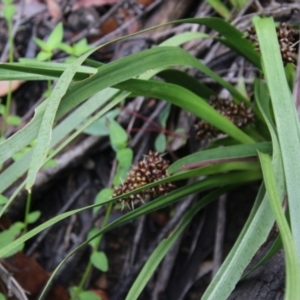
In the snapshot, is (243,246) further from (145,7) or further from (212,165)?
(145,7)

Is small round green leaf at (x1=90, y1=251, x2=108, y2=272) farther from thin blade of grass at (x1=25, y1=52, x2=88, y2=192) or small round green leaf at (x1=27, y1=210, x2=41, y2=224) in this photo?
thin blade of grass at (x1=25, y1=52, x2=88, y2=192)

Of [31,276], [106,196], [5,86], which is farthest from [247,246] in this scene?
[5,86]

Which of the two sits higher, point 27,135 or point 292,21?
point 27,135

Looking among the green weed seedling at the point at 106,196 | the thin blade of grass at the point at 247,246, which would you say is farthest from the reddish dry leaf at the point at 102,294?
the thin blade of grass at the point at 247,246

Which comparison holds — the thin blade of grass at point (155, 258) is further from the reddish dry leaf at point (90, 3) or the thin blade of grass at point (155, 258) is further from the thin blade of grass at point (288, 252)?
the reddish dry leaf at point (90, 3)

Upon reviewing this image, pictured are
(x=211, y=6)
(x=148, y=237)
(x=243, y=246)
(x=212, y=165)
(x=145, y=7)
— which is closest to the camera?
(x=243, y=246)

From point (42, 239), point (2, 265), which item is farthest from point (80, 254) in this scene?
point (2, 265)

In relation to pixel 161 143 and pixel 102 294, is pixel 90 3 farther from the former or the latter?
pixel 102 294

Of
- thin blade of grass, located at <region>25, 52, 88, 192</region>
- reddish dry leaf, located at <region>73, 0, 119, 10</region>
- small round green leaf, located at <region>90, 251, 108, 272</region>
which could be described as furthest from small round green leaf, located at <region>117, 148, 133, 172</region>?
reddish dry leaf, located at <region>73, 0, 119, 10</region>
